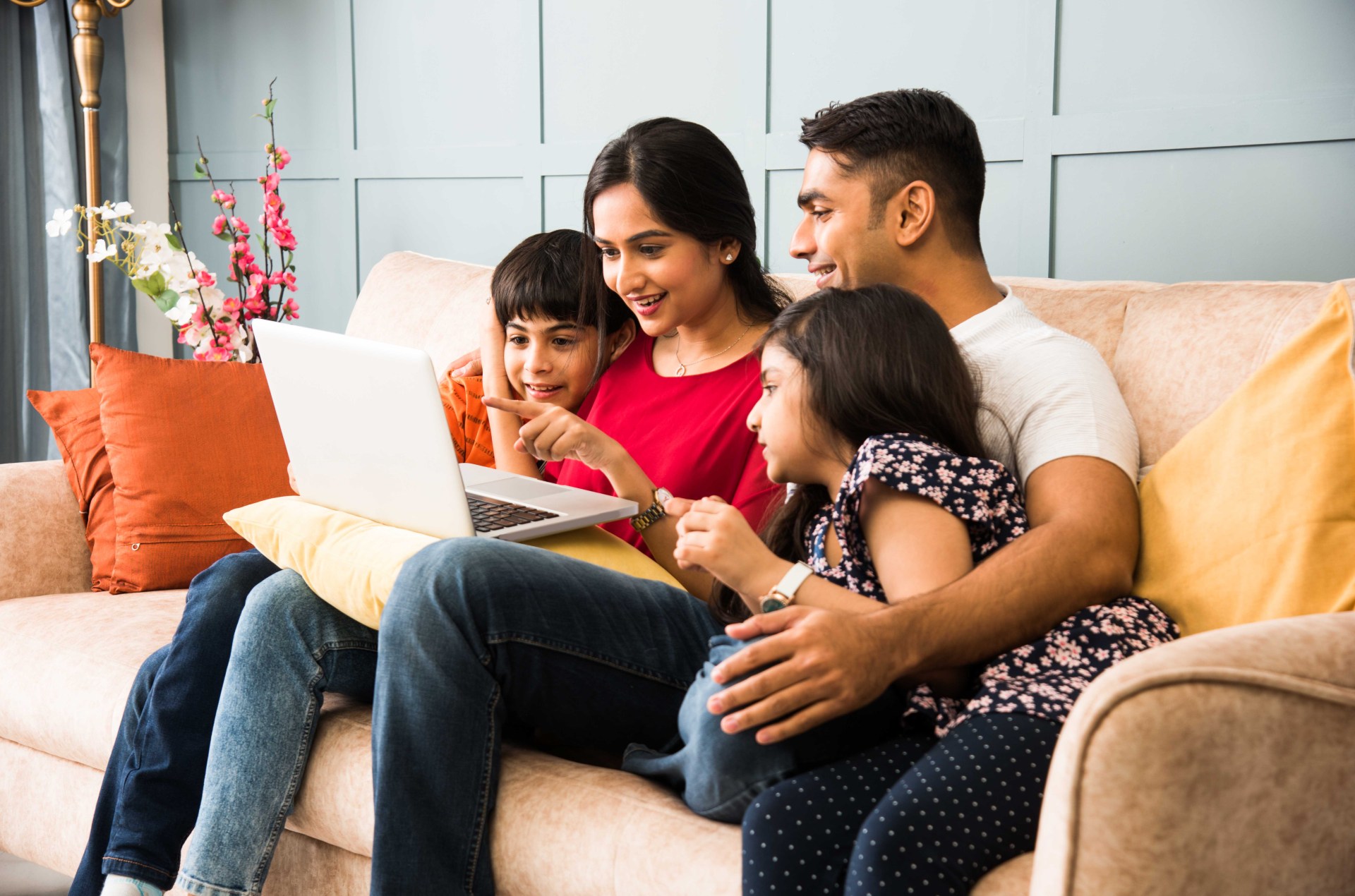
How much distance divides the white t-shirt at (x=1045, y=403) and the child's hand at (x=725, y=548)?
32cm

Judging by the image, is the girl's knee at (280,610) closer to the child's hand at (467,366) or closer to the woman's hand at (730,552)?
the woman's hand at (730,552)

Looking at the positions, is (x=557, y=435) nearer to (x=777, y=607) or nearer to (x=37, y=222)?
(x=777, y=607)

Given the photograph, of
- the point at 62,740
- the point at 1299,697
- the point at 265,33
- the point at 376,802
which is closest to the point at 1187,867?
the point at 1299,697

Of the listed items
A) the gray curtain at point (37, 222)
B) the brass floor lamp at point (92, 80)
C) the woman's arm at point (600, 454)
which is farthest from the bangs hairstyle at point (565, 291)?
the gray curtain at point (37, 222)

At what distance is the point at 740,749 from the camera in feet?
3.63

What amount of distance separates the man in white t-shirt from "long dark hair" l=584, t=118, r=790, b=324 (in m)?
0.13

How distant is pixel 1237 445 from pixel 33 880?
6.23 ft

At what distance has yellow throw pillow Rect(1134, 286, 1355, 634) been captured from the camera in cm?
111

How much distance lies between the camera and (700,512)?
1.18 metres

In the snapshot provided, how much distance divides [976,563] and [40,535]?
5.08ft

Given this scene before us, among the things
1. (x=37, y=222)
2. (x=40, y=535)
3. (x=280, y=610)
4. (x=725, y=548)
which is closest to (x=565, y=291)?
(x=280, y=610)

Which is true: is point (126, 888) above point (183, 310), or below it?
below

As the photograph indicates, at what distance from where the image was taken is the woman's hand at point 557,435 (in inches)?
57.3

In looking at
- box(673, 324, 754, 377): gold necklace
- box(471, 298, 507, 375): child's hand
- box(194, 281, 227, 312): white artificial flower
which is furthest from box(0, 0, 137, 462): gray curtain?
box(673, 324, 754, 377): gold necklace
